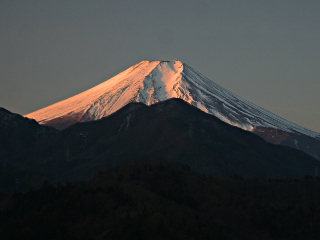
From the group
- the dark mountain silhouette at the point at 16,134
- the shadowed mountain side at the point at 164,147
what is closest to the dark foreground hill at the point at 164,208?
the shadowed mountain side at the point at 164,147

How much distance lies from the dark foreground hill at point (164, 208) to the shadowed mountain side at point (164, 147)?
27.0 meters

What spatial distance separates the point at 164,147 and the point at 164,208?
203ft

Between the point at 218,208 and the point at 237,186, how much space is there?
12.1 m

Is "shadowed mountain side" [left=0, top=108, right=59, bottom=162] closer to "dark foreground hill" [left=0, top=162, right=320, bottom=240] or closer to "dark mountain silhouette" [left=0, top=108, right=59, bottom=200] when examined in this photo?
"dark mountain silhouette" [left=0, top=108, right=59, bottom=200]

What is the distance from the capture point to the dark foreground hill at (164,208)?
65.1m

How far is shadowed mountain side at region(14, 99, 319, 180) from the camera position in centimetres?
12481

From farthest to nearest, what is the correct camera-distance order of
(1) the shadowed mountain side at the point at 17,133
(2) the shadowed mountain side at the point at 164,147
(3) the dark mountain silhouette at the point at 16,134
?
(1) the shadowed mountain side at the point at 17,133
(3) the dark mountain silhouette at the point at 16,134
(2) the shadowed mountain side at the point at 164,147

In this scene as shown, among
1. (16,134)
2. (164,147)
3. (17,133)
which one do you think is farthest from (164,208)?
(17,133)

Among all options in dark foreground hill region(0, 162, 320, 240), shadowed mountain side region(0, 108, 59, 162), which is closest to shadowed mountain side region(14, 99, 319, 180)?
shadowed mountain side region(0, 108, 59, 162)

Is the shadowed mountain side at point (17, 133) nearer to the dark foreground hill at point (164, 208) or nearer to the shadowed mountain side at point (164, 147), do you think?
the shadowed mountain side at point (164, 147)

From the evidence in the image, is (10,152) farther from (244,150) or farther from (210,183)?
(210,183)

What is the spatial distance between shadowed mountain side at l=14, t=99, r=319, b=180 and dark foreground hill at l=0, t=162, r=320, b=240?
26979 millimetres

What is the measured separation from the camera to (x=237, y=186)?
9262 centimetres

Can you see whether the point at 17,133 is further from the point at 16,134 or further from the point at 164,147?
the point at 164,147
